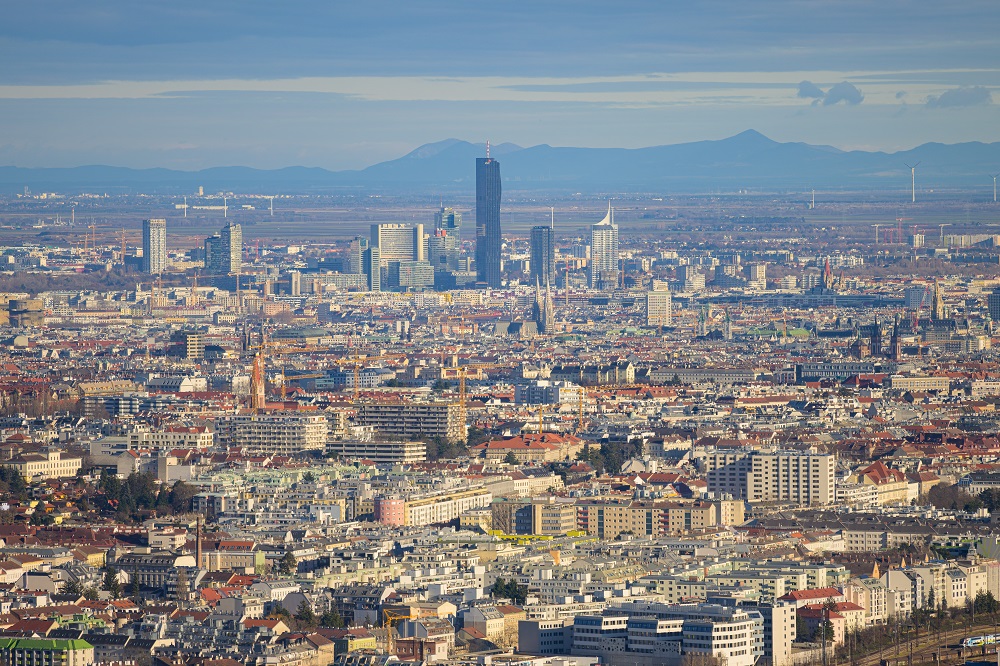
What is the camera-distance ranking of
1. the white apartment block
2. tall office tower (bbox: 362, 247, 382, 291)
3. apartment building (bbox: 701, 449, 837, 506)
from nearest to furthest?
apartment building (bbox: 701, 449, 837, 506)
the white apartment block
tall office tower (bbox: 362, 247, 382, 291)

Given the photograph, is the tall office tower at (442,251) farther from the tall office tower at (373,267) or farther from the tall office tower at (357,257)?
the tall office tower at (357,257)

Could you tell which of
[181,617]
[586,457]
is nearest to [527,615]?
[181,617]

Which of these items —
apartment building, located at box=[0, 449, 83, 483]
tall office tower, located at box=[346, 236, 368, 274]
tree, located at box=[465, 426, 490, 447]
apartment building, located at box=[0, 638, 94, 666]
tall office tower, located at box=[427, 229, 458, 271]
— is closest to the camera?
apartment building, located at box=[0, 638, 94, 666]

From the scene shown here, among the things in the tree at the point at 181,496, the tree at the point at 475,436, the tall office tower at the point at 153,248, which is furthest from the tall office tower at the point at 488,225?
the tree at the point at 181,496

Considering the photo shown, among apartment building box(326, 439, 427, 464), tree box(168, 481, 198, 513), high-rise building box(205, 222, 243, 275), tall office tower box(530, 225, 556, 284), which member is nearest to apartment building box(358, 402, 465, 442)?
apartment building box(326, 439, 427, 464)

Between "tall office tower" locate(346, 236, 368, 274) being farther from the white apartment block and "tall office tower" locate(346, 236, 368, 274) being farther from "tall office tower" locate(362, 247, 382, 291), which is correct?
the white apartment block

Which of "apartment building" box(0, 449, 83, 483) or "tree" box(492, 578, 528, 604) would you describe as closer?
"tree" box(492, 578, 528, 604)

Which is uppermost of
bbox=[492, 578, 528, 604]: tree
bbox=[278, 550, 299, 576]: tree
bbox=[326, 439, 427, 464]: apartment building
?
bbox=[492, 578, 528, 604]: tree
